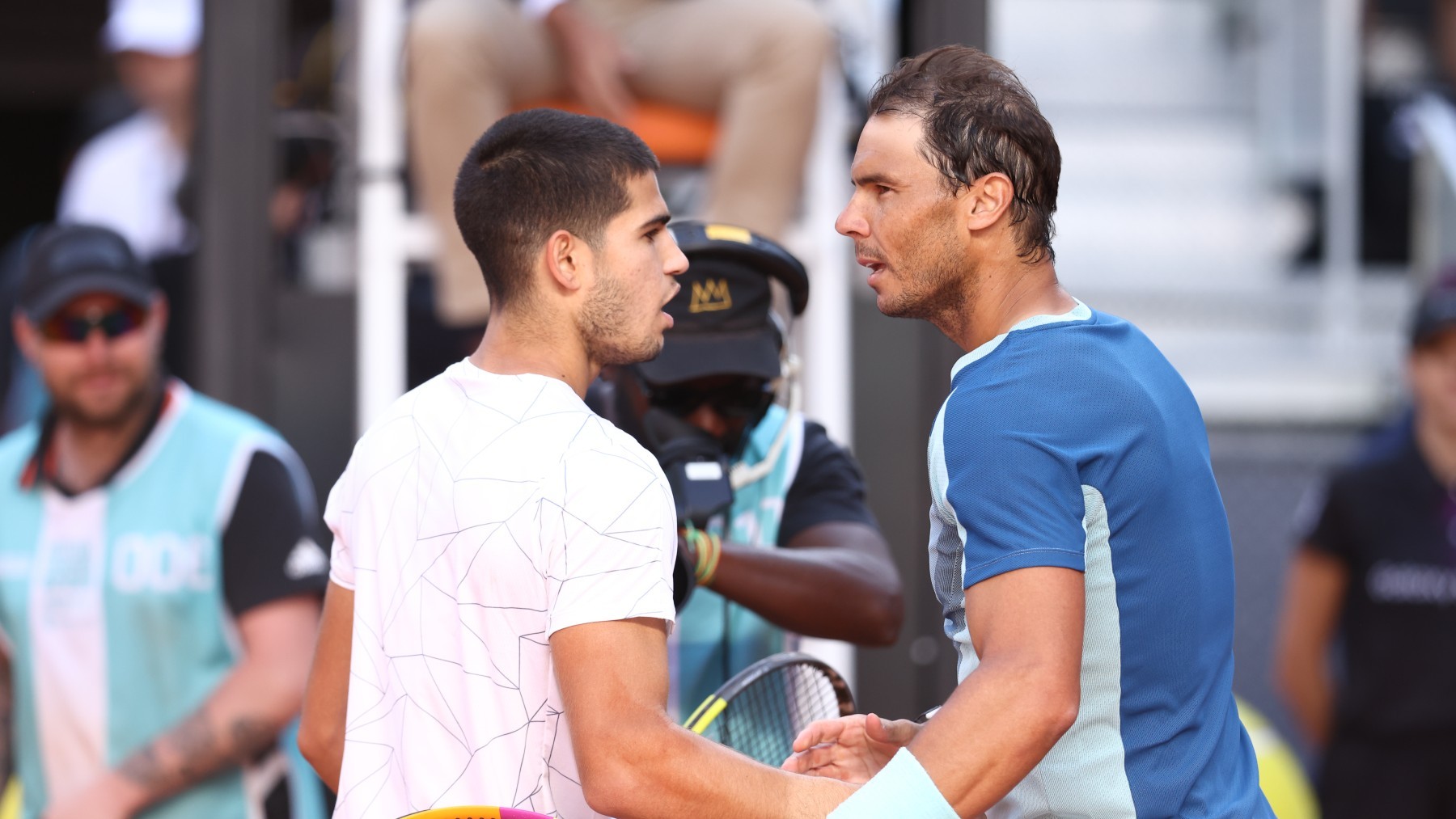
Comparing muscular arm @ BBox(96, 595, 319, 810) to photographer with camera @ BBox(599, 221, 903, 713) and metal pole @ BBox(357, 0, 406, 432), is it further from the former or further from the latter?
photographer with camera @ BBox(599, 221, 903, 713)

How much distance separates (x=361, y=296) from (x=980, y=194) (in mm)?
2228

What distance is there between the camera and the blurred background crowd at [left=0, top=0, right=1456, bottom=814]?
387 centimetres

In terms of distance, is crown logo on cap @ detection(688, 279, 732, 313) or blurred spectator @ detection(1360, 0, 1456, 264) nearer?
crown logo on cap @ detection(688, 279, 732, 313)

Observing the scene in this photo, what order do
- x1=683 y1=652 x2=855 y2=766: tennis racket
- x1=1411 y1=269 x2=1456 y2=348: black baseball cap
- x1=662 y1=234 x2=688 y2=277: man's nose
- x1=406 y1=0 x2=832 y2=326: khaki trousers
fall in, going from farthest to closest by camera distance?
x1=1411 y1=269 x2=1456 y2=348: black baseball cap, x1=406 y1=0 x2=832 y2=326: khaki trousers, x1=683 y1=652 x2=855 y2=766: tennis racket, x1=662 y1=234 x2=688 y2=277: man's nose

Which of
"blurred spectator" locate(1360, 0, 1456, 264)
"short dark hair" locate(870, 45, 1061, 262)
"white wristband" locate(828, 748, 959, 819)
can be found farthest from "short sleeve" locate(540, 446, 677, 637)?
"blurred spectator" locate(1360, 0, 1456, 264)

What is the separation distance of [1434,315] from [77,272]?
383 centimetres

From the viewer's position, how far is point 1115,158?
823 centimetres

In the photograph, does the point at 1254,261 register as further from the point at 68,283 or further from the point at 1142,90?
the point at 68,283

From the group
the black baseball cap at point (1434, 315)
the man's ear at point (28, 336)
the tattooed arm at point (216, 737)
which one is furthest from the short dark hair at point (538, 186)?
the black baseball cap at point (1434, 315)

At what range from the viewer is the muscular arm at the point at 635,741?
186 cm

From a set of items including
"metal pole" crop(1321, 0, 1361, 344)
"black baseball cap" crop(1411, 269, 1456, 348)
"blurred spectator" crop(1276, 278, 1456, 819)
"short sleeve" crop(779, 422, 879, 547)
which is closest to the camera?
"short sleeve" crop(779, 422, 879, 547)

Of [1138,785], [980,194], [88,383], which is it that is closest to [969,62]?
[980,194]

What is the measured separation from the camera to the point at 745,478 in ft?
9.84

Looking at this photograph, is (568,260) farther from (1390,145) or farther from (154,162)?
(1390,145)
